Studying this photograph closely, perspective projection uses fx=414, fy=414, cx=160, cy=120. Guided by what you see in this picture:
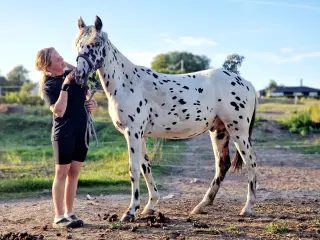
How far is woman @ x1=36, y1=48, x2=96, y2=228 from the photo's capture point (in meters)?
4.78

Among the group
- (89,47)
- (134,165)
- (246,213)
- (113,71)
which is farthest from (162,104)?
(246,213)

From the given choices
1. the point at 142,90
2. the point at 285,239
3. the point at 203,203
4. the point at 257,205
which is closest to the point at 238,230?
the point at 285,239

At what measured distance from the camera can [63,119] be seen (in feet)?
15.9

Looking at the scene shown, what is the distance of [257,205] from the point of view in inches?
247

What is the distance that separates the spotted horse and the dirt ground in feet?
1.16

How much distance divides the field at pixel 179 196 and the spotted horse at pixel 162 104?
0.44 meters

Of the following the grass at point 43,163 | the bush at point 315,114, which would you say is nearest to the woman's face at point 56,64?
the grass at point 43,163

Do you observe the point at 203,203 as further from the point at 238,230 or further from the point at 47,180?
the point at 47,180

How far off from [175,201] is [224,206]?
837mm

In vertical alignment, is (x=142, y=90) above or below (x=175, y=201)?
above

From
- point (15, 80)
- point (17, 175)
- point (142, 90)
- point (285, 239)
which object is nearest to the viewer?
point (285, 239)

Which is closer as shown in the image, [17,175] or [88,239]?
[88,239]

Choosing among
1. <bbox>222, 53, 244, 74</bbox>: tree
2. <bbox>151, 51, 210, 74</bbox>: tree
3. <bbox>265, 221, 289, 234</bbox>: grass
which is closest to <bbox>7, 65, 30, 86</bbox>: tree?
<bbox>151, 51, 210, 74</bbox>: tree

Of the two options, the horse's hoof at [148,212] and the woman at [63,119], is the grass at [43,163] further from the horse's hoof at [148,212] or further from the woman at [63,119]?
the woman at [63,119]
